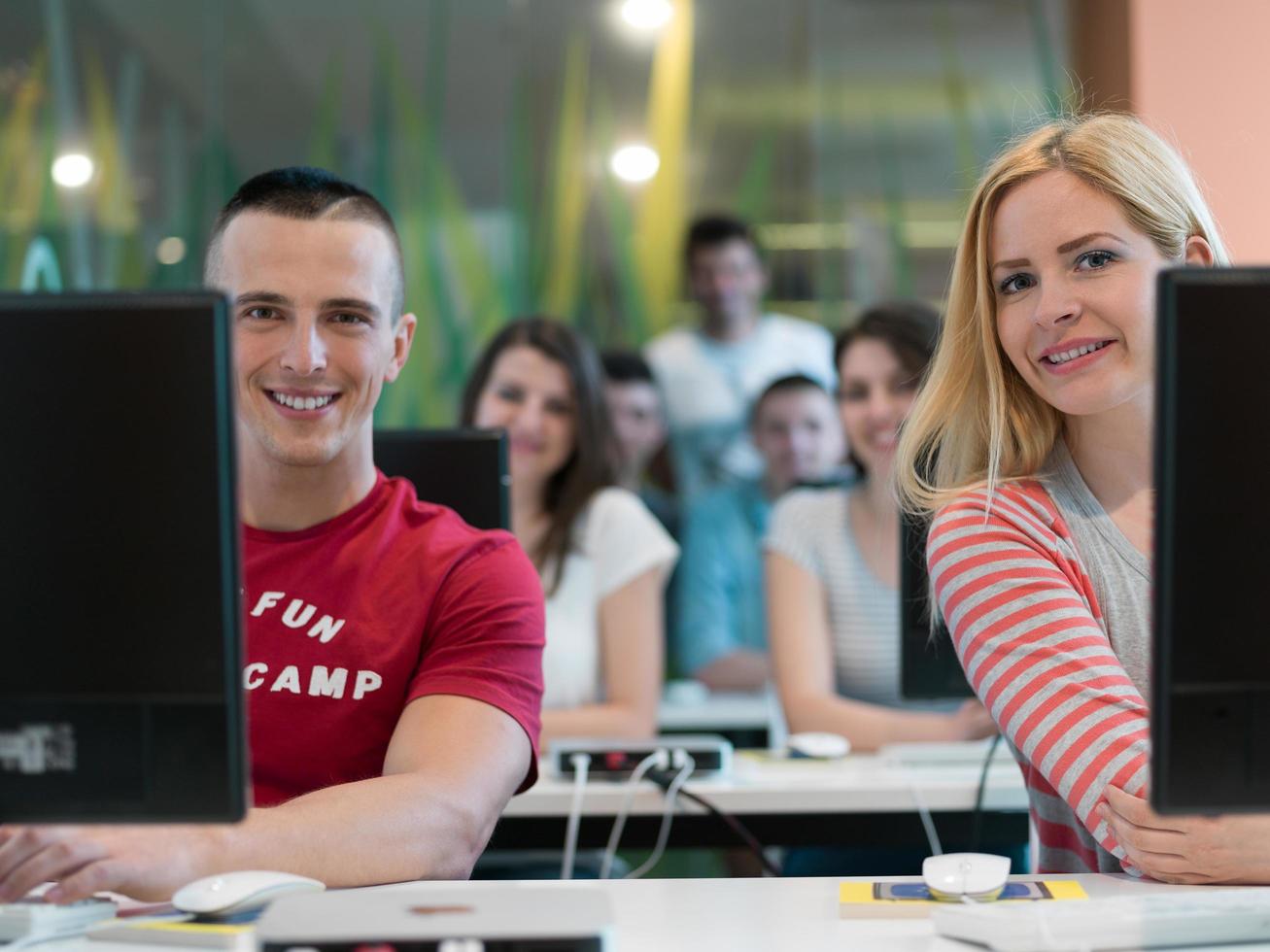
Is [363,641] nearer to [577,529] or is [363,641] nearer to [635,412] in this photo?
[577,529]

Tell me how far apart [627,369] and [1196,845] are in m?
3.15

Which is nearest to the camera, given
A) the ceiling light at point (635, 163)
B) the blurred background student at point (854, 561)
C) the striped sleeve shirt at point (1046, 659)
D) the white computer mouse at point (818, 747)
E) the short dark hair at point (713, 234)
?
the striped sleeve shirt at point (1046, 659)

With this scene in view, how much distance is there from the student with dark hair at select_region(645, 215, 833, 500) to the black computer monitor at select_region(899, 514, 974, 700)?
249cm

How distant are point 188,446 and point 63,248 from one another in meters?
4.20

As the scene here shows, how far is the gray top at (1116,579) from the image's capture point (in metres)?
1.57

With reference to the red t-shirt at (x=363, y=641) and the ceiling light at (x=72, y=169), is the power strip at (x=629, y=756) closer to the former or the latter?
the red t-shirt at (x=363, y=641)

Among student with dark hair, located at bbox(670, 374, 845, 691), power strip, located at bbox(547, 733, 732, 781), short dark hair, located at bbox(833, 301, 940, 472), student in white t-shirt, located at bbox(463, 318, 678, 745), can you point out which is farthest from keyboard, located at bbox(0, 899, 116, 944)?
student with dark hair, located at bbox(670, 374, 845, 691)

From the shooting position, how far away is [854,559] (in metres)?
2.84

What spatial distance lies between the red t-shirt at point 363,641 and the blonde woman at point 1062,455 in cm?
48

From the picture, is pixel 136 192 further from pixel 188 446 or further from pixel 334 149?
pixel 188 446

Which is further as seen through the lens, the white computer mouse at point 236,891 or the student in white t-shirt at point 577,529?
the student in white t-shirt at point 577,529

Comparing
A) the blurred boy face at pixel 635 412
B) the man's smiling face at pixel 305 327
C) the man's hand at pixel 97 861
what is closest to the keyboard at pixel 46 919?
the man's hand at pixel 97 861

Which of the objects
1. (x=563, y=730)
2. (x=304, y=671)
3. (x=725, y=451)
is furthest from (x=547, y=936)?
(x=725, y=451)

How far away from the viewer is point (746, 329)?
4.65 m
